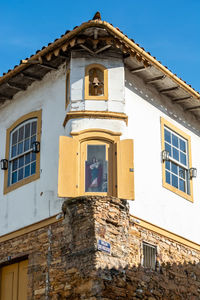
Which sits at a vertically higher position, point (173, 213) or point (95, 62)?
point (95, 62)

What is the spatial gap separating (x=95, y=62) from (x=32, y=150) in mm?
2569

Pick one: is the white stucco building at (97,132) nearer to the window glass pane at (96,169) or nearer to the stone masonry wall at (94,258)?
the window glass pane at (96,169)

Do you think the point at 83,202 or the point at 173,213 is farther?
the point at 173,213

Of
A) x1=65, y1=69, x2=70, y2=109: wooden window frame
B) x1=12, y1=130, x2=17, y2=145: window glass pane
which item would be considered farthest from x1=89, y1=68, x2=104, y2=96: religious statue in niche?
x1=12, y1=130, x2=17, y2=145: window glass pane

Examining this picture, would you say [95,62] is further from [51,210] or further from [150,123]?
[51,210]

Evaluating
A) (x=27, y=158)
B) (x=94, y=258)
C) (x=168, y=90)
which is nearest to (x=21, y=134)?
(x=27, y=158)

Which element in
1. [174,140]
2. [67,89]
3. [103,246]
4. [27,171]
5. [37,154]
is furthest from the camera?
[174,140]

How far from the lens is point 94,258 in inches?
529

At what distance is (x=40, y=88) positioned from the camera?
16.8m

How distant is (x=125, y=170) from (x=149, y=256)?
205cm

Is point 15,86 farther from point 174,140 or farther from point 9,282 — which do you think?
point 9,282

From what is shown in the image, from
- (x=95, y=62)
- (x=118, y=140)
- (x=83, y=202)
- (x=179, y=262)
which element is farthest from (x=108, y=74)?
(x=179, y=262)

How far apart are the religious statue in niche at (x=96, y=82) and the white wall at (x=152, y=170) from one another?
72 centimetres

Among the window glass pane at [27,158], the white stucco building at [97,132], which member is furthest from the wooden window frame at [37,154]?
the window glass pane at [27,158]
